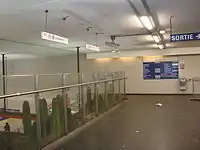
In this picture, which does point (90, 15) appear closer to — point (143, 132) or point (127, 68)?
point (143, 132)

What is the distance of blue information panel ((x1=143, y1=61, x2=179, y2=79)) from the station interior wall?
0.21 m

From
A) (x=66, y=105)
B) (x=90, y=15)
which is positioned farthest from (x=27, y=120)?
(x=90, y=15)

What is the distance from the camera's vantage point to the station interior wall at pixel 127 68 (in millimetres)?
13094

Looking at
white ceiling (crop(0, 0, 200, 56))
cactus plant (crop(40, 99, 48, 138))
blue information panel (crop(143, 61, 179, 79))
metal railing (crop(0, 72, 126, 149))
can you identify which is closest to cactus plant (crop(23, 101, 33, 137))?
metal railing (crop(0, 72, 126, 149))

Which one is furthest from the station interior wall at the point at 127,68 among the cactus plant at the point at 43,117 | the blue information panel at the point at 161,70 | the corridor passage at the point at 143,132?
the cactus plant at the point at 43,117

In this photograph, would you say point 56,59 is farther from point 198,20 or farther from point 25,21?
point 198,20

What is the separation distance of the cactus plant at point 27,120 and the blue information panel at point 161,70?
10.0m

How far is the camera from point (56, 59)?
15.2 metres

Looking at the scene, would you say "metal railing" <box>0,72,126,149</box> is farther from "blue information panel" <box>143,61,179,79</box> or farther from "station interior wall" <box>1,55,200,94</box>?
"blue information panel" <box>143,61,179,79</box>

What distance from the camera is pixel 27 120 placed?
4.39m

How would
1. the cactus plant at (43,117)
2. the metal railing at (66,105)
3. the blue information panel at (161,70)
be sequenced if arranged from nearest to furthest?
the metal railing at (66,105)
the cactus plant at (43,117)
the blue information panel at (161,70)

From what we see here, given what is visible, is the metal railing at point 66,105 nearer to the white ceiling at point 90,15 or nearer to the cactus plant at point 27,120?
the cactus plant at point 27,120

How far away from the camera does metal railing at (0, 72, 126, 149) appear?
4.57 m

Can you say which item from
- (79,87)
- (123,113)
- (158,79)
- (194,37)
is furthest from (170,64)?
(79,87)
